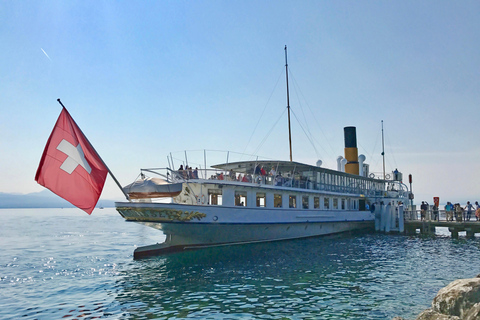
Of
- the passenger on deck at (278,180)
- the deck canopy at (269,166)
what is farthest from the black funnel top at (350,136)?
the passenger on deck at (278,180)

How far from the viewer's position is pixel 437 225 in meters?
32.5

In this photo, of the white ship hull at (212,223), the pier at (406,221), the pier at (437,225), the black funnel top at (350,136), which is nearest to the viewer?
the white ship hull at (212,223)

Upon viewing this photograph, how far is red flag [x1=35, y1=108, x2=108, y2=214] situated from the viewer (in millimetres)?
13227

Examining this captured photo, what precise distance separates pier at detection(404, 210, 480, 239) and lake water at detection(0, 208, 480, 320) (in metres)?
6.93

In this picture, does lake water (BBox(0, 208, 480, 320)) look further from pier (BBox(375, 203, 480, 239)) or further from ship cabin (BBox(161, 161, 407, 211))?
pier (BBox(375, 203, 480, 239))

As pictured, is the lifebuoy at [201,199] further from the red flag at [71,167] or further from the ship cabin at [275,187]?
the red flag at [71,167]

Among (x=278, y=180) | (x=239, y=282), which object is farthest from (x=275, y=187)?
(x=239, y=282)

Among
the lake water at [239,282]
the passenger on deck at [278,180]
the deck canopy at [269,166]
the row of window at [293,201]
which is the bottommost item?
the lake water at [239,282]

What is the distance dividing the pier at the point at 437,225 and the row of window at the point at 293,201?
518cm

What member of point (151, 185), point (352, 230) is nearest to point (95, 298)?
point (151, 185)

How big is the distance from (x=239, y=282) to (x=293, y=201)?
1370cm

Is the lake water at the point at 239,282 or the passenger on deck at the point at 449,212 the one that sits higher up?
the passenger on deck at the point at 449,212

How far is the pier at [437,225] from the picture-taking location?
31062 millimetres

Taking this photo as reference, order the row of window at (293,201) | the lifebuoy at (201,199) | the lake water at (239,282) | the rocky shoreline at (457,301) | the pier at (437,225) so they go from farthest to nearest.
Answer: the pier at (437,225)
the row of window at (293,201)
the lifebuoy at (201,199)
the lake water at (239,282)
the rocky shoreline at (457,301)
